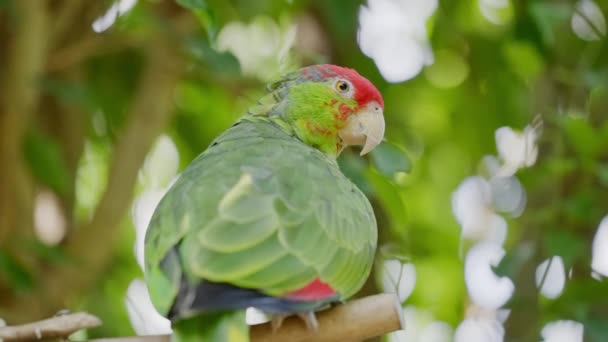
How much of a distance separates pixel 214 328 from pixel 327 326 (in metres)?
0.20

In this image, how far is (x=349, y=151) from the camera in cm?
270

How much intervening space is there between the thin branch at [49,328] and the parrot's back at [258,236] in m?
0.13

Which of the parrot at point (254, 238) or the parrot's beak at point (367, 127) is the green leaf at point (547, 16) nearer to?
the parrot's beak at point (367, 127)

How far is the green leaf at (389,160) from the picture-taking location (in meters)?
2.27

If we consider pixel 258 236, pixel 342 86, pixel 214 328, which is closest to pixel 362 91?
pixel 342 86

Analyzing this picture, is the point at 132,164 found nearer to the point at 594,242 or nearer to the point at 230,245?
the point at 594,242

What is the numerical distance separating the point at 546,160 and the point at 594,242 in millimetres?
259

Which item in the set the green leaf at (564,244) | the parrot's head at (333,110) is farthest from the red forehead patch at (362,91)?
the green leaf at (564,244)

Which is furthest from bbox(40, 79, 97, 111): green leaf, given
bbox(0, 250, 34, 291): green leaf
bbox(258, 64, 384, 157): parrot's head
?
bbox(258, 64, 384, 157): parrot's head

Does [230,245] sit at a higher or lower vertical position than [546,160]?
lower

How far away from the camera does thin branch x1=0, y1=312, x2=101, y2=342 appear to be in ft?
5.65

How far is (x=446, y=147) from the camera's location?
3.60 metres

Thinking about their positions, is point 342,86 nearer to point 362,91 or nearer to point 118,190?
point 362,91

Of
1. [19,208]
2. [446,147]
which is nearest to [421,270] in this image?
[446,147]
